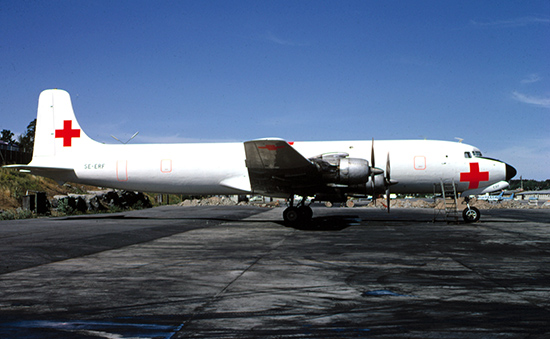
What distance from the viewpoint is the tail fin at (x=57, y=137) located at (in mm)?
24930

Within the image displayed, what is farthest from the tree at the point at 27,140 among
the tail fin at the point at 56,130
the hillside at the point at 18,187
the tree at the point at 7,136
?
the tail fin at the point at 56,130

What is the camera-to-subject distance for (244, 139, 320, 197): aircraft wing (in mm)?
18094

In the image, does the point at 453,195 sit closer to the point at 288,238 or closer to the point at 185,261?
the point at 288,238

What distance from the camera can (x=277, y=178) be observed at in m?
20.6

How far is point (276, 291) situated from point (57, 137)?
22966 mm

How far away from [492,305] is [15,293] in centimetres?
713

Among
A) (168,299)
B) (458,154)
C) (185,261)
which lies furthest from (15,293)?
(458,154)

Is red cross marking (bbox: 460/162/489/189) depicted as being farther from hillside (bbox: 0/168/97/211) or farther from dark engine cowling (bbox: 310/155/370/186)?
hillside (bbox: 0/168/97/211)

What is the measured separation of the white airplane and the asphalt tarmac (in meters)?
7.27

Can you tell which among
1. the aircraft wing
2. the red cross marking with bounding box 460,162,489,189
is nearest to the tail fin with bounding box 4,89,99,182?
the aircraft wing

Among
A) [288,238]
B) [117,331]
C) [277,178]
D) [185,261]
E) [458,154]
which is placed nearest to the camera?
[117,331]

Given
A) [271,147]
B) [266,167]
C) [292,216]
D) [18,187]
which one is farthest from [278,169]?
[18,187]

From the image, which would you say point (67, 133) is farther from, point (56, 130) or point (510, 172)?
point (510, 172)

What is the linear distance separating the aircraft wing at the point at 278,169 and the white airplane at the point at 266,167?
5 cm
